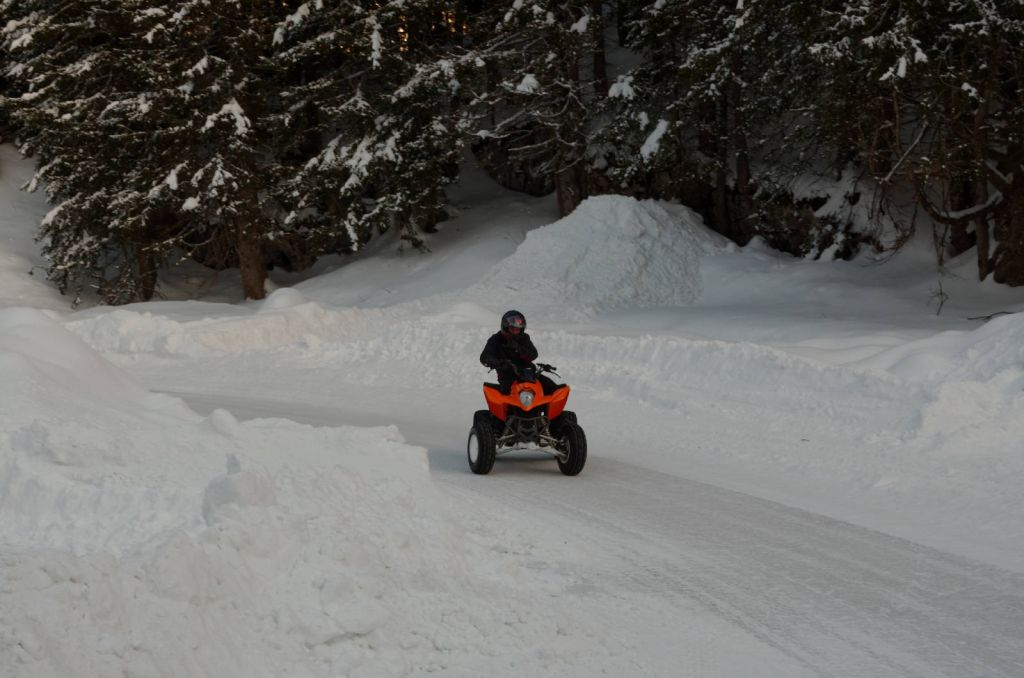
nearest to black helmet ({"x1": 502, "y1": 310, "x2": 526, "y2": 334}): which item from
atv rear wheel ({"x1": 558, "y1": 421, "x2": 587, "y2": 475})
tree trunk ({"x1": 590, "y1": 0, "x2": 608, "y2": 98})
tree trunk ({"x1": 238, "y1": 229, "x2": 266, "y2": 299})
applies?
atv rear wheel ({"x1": 558, "y1": 421, "x2": 587, "y2": 475})

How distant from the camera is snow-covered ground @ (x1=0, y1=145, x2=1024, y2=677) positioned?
16.7ft

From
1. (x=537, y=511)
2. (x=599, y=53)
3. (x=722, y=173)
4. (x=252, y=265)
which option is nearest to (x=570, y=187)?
(x=599, y=53)

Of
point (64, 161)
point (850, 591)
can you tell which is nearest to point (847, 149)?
point (850, 591)

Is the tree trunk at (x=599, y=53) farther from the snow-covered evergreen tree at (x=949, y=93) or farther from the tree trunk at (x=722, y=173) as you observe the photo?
the snow-covered evergreen tree at (x=949, y=93)

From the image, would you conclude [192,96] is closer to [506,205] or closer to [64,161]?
[64,161]

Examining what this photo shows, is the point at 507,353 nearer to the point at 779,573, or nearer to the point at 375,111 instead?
the point at 779,573

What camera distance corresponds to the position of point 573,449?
10.4m

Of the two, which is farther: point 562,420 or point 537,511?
point 562,420

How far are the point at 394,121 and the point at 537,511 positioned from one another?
62.1ft

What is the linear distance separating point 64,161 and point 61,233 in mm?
2338

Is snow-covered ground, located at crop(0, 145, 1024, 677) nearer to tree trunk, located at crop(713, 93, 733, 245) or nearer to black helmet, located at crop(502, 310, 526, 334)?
black helmet, located at crop(502, 310, 526, 334)

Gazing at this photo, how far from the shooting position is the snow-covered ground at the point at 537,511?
5.09 m

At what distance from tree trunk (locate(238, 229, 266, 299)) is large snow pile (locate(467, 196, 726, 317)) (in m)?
7.41

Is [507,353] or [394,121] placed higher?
[394,121]
